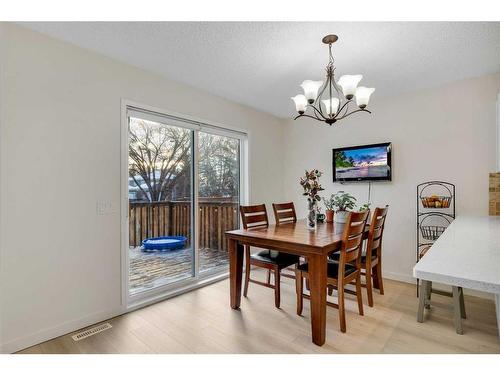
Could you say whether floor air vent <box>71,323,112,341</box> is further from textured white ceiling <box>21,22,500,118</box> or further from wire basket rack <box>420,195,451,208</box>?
wire basket rack <box>420,195,451,208</box>

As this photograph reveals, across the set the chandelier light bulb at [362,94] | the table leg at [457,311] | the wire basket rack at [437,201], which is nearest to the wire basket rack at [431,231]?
the wire basket rack at [437,201]

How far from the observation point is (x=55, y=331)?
2105 mm

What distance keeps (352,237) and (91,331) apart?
7.53 feet

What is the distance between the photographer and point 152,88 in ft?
9.09

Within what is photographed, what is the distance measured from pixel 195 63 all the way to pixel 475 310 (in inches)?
141

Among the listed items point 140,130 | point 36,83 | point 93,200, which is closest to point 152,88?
point 140,130

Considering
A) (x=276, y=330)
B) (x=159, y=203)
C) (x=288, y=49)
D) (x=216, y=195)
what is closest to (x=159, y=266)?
(x=159, y=203)

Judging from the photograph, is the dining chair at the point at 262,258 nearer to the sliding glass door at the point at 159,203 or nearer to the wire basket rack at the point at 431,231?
the sliding glass door at the point at 159,203

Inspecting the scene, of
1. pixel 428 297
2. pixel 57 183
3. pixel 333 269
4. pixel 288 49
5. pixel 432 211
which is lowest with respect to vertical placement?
pixel 428 297

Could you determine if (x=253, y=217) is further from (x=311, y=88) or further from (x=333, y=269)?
(x=311, y=88)

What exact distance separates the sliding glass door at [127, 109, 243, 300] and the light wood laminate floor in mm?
449

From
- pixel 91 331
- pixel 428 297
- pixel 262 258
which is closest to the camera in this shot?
pixel 91 331

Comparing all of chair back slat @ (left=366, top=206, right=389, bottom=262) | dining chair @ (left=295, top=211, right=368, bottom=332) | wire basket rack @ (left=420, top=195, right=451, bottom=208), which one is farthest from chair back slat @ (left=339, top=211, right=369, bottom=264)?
wire basket rack @ (left=420, top=195, right=451, bottom=208)

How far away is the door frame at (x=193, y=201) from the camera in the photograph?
2.54m
